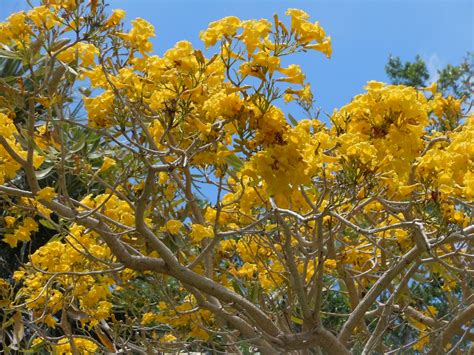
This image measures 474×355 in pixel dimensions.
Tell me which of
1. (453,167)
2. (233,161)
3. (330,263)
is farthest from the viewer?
(330,263)

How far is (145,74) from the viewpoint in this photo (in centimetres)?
273

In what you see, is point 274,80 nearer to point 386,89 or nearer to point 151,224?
point 386,89

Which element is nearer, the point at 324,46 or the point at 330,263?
the point at 324,46

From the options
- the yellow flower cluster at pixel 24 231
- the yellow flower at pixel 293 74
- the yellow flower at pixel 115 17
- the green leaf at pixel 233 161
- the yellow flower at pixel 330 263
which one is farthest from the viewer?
the yellow flower at pixel 330 263

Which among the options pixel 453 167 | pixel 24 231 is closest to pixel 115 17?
pixel 24 231

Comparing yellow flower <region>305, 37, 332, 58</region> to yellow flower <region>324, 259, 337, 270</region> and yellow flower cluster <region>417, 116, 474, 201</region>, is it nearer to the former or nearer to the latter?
yellow flower cluster <region>417, 116, 474, 201</region>

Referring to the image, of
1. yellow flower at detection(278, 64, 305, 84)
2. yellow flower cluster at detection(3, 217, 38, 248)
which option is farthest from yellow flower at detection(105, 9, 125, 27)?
yellow flower cluster at detection(3, 217, 38, 248)

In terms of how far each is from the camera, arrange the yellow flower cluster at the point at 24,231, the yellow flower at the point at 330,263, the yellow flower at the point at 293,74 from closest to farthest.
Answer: the yellow flower at the point at 293,74, the yellow flower cluster at the point at 24,231, the yellow flower at the point at 330,263

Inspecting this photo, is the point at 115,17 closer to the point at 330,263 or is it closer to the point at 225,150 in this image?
the point at 225,150

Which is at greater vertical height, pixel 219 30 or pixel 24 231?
pixel 219 30

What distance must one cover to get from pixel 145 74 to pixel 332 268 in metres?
1.73

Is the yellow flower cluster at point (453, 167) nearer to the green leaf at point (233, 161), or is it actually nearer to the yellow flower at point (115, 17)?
the green leaf at point (233, 161)

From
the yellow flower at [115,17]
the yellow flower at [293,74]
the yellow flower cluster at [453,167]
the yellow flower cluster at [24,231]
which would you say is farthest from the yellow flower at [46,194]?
the yellow flower cluster at [453,167]

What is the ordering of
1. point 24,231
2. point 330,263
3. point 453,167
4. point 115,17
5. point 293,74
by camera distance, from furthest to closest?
point 330,263 < point 24,231 < point 453,167 < point 115,17 < point 293,74
